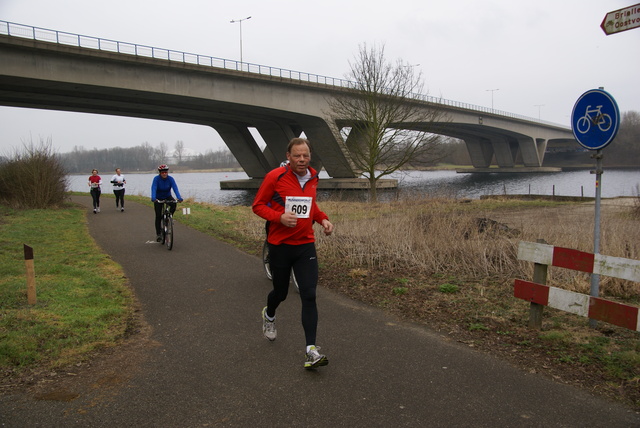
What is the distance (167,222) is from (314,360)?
288 inches

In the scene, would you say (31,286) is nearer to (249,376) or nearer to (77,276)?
(77,276)

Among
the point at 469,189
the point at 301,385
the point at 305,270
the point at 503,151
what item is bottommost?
the point at 469,189

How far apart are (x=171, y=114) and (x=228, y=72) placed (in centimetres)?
1193

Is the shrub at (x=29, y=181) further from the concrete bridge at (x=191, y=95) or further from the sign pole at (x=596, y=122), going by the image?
the sign pole at (x=596, y=122)

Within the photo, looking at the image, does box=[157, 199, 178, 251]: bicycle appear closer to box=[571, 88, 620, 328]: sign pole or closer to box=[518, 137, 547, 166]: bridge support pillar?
box=[571, 88, 620, 328]: sign pole

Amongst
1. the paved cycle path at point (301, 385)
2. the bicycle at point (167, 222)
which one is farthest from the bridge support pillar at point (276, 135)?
the paved cycle path at point (301, 385)

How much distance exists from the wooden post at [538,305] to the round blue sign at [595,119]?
1.13 meters

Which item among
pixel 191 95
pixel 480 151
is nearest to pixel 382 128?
pixel 191 95

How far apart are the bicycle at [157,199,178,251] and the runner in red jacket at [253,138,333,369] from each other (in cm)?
667

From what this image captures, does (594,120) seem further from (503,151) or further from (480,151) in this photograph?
(480,151)

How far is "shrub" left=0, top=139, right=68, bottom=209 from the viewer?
18.8 meters

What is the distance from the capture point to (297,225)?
386cm

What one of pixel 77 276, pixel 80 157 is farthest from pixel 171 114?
pixel 80 157

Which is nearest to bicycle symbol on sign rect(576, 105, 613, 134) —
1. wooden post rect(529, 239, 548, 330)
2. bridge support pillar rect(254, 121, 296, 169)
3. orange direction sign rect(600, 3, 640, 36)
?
orange direction sign rect(600, 3, 640, 36)
